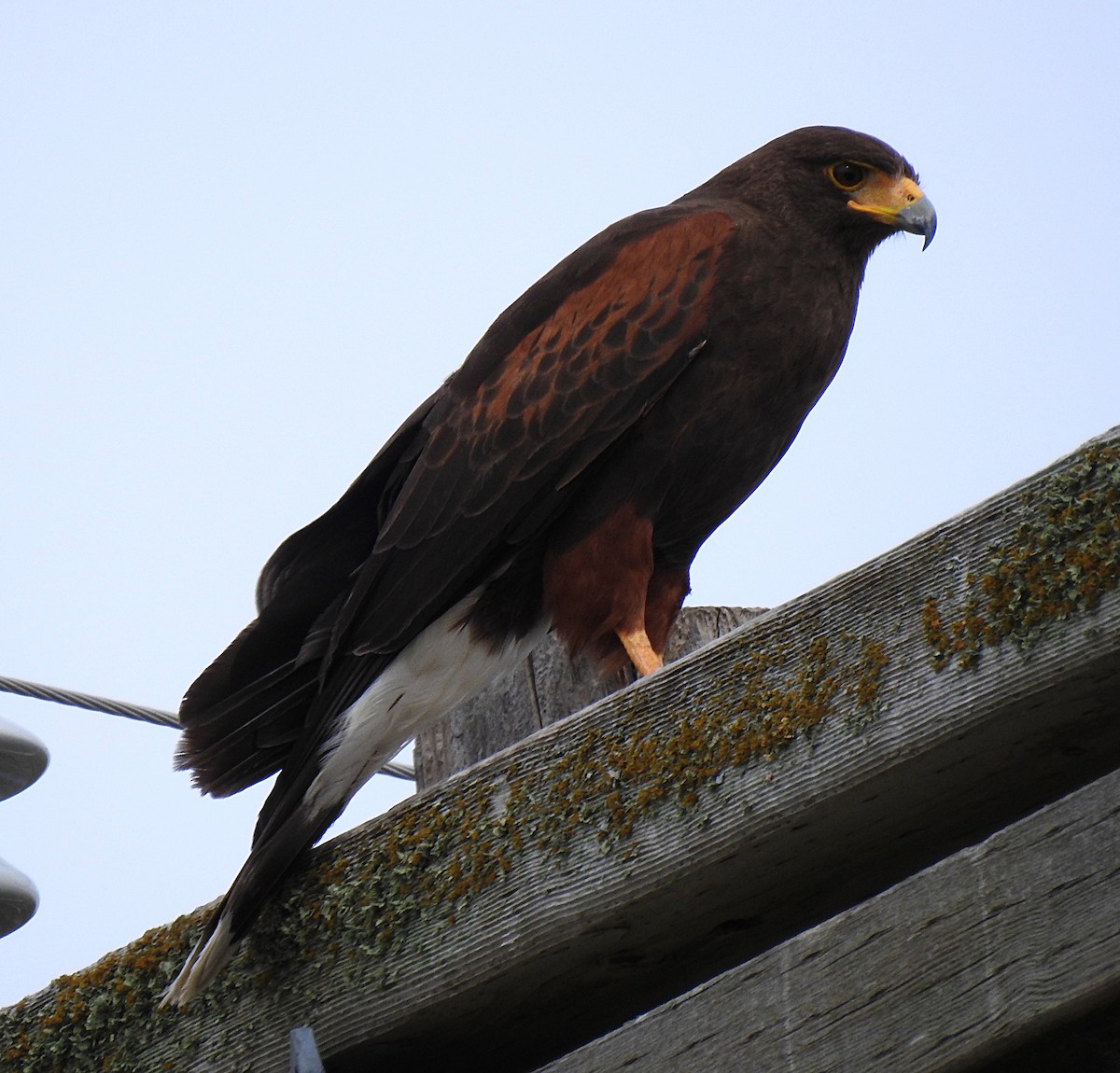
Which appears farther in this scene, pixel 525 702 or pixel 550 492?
pixel 550 492

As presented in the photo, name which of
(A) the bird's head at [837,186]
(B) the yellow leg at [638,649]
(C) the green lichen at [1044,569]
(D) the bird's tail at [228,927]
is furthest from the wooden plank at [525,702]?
(C) the green lichen at [1044,569]

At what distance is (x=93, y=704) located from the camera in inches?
149

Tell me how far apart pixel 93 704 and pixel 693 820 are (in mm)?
2504

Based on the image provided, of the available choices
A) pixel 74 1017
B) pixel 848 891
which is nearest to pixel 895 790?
pixel 848 891

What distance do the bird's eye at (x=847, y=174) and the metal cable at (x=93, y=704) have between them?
1685 millimetres

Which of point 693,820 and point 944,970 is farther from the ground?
point 693,820

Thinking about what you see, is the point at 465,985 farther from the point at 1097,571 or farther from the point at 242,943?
the point at 1097,571

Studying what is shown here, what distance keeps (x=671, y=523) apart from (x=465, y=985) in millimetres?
1731

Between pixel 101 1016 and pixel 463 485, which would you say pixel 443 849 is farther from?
pixel 463 485

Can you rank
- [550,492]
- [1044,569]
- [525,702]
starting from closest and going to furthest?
[1044,569]
[525,702]
[550,492]

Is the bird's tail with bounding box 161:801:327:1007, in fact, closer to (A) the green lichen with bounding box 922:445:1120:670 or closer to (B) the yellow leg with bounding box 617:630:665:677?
(A) the green lichen with bounding box 922:445:1120:670

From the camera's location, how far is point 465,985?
1.73 metres

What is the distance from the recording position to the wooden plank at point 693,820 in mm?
1479

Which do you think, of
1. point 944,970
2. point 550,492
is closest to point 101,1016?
point 944,970
